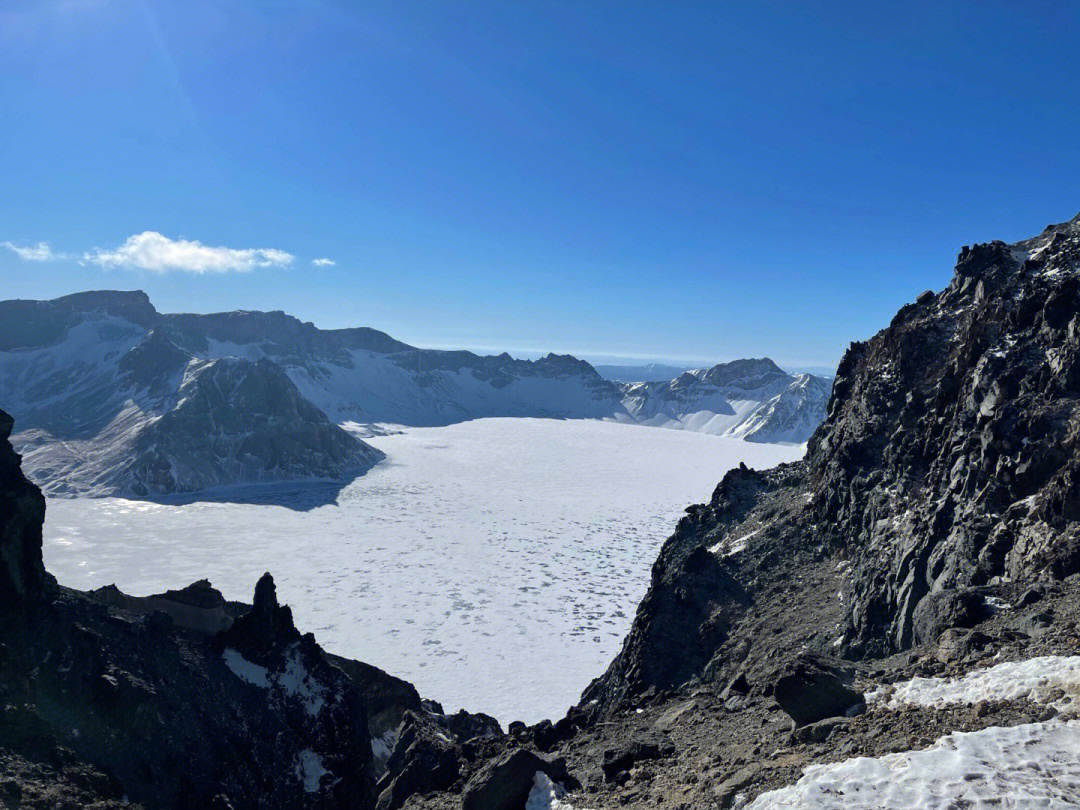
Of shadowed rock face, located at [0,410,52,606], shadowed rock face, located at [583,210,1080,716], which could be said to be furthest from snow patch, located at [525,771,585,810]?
shadowed rock face, located at [0,410,52,606]

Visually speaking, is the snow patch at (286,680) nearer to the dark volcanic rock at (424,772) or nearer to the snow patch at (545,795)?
the dark volcanic rock at (424,772)

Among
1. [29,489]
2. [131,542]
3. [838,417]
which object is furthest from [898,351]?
[131,542]

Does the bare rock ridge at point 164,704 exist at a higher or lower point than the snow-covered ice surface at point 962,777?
lower

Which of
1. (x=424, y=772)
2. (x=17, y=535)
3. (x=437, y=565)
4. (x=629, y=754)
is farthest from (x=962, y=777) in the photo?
(x=437, y=565)

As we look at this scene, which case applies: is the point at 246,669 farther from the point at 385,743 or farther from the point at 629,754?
the point at 629,754

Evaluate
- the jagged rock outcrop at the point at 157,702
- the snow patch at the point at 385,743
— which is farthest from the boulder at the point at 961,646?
the snow patch at the point at 385,743

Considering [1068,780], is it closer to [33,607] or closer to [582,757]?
[582,757]
